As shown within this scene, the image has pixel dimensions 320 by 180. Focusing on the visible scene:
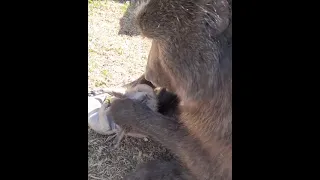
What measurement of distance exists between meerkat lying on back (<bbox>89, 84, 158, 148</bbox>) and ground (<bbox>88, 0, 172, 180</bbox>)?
0.18 feet

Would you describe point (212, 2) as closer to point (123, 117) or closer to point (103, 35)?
point (123, 117)

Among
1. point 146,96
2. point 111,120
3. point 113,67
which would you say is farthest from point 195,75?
point 113,67

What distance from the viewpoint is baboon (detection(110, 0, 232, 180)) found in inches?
86.8

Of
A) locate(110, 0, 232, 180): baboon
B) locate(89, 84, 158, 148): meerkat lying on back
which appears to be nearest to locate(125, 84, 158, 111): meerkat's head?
locate(89, 84, 158, 148): meerkat lying on back

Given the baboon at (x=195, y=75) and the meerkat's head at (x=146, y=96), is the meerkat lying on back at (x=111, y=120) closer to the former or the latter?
the meerkat's head at (x=146, y=96)

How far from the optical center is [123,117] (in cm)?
280

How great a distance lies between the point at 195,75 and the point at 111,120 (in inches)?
36.9

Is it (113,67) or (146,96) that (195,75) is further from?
(113,67)

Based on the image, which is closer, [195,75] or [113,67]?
[195,75]

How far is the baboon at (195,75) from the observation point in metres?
2.21

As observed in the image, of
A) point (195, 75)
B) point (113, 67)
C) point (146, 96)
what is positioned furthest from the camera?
point (113, 67)

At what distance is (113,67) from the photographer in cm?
371

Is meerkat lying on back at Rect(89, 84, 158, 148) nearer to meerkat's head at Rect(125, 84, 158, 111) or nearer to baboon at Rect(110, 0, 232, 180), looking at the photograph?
meerkat's head at Rect(125, 84, 158, 111)
